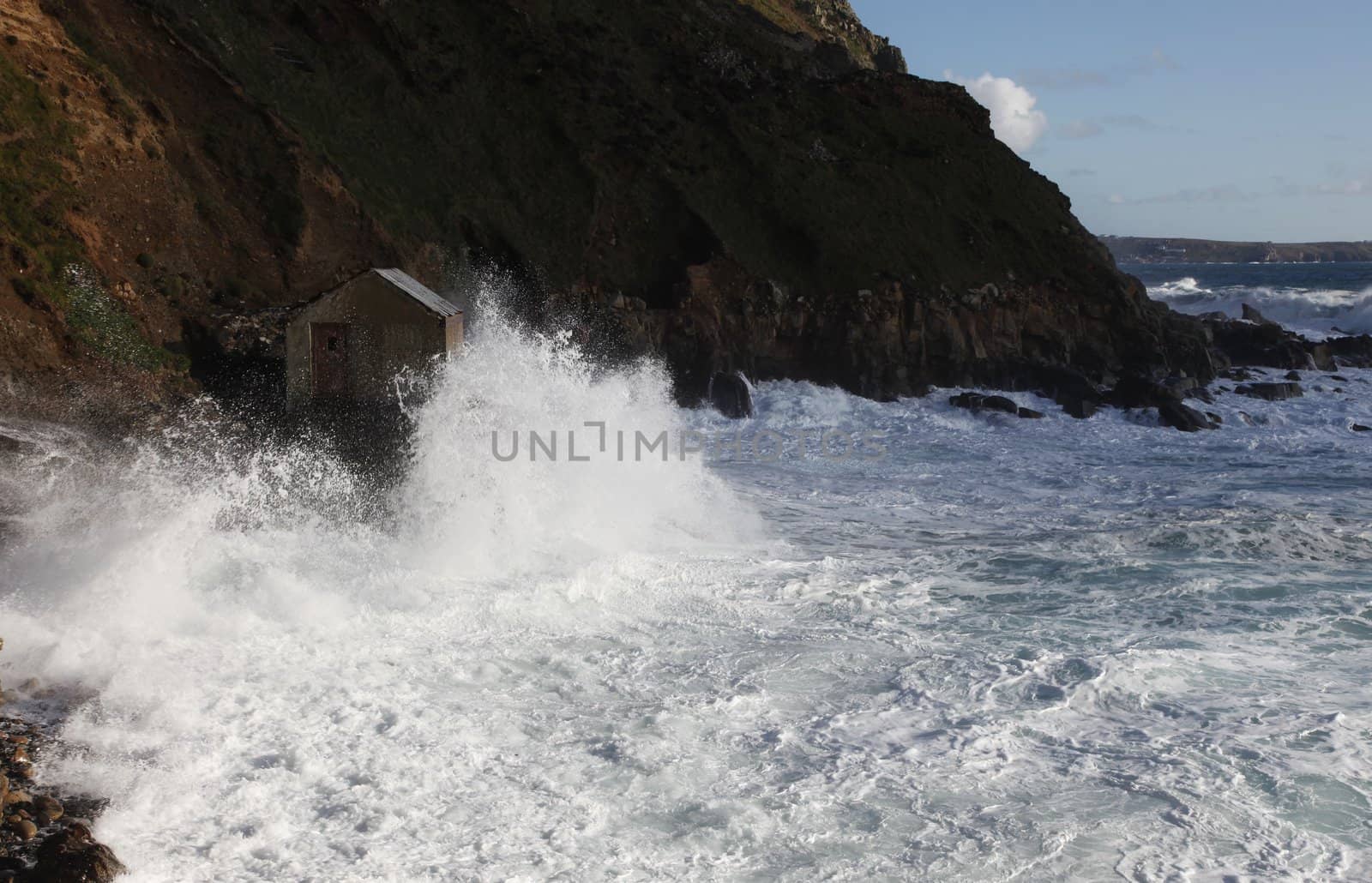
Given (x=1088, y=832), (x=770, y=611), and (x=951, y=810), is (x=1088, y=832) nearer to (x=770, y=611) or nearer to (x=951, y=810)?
(x=951, y=810)

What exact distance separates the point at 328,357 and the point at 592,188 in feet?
35.4

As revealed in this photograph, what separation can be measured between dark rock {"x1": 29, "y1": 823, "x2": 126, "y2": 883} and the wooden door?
10748 millimetres

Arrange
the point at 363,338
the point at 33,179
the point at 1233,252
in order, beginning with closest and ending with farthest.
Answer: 1. the point at 363,338
2. the point at 33,179
3. the point at 1233,252

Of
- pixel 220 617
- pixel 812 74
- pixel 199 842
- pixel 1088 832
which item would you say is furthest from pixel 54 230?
pixel 812 74

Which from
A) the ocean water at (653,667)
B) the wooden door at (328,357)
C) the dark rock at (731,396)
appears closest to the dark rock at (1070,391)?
the dark rock at (731,396)

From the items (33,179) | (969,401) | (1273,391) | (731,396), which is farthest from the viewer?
(1273,391)

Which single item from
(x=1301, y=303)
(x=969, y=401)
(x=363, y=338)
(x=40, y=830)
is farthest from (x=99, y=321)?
(x=1301, y=303)

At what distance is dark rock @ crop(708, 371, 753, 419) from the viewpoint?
73.8ft

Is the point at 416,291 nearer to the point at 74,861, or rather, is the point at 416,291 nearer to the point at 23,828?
the point at 23,828

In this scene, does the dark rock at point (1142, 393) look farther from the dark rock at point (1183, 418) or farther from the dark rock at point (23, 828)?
the dark rock at point (23, 828)

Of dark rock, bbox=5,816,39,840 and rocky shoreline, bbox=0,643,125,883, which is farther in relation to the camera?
dark rock, bbox=5,816,39,840

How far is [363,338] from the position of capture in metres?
15.5

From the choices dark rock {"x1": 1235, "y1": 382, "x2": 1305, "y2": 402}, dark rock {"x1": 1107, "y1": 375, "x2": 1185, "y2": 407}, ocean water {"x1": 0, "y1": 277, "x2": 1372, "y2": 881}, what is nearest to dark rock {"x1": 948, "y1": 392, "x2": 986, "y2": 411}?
dark rock {"x1": 1107, "y1": 375, "x2": 1185, "y2": 407}

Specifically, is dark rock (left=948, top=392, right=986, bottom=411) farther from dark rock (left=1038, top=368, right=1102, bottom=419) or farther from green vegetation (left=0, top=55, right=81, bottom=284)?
green vegetation (left=0, top=55, right=81, bottom=284)
